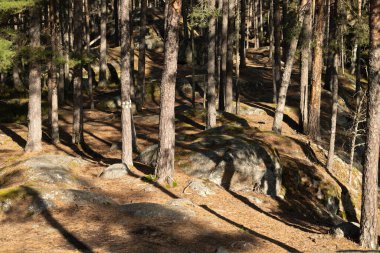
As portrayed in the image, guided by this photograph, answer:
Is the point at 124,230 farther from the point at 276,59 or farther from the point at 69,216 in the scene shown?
the point at 276,59

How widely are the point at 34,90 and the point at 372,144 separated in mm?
14221

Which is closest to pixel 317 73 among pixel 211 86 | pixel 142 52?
pixel 211 86

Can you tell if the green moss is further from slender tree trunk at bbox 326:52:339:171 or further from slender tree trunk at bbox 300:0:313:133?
slender tree trunk at bbox 300:0:313:133

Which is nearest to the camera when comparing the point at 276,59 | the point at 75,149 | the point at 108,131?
the point at 75,149

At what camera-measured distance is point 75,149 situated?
2128 cm

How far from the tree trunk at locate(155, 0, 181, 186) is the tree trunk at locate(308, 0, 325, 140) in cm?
1253

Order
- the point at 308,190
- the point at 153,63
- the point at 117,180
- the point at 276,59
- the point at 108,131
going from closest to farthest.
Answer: the point at 117,180 < the point at 308,190 < the point at 108,131 < the point at 276,59 < the point at 153,63

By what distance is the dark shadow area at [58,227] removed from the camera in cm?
926

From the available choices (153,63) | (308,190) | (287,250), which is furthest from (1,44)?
(153,63)

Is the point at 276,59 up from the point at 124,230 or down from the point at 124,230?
up

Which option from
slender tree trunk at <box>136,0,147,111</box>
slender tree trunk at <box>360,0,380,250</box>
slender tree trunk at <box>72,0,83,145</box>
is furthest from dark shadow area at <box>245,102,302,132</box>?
slender tree trunk at <box>360,0,380,250</box>

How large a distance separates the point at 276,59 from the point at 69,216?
23.5 metres

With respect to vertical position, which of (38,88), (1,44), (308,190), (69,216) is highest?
(1,44)

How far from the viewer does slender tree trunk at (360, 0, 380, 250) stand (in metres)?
11.0
